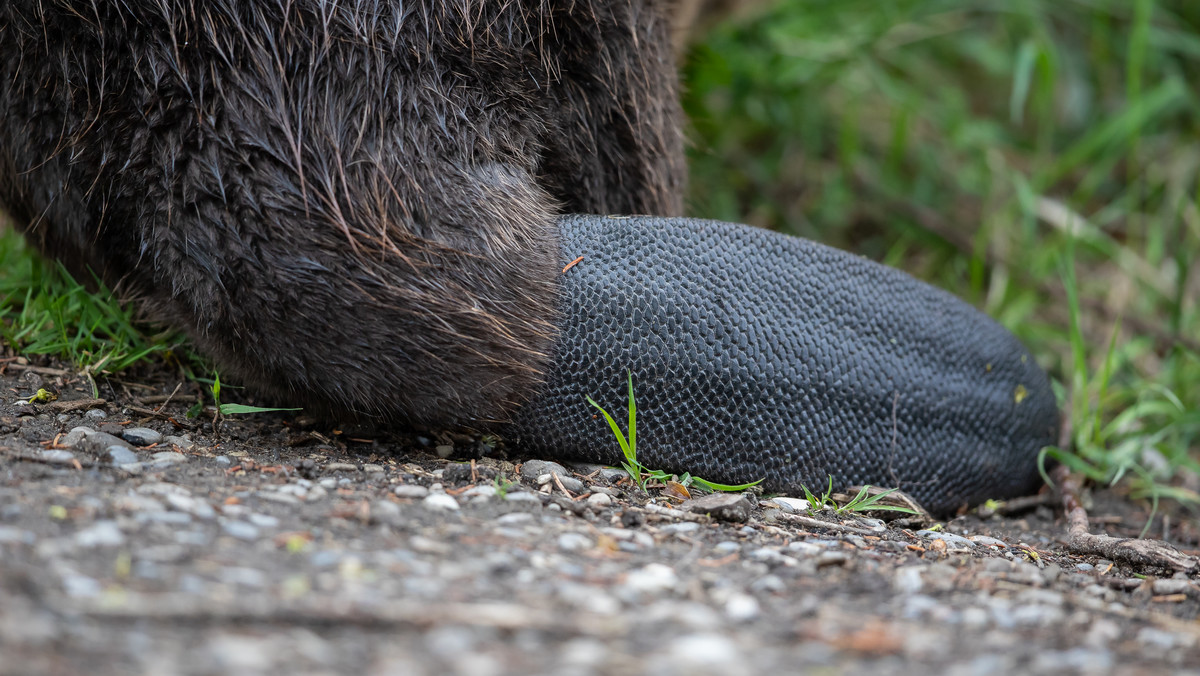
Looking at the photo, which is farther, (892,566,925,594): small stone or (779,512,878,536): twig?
(779,512,878,536): twig

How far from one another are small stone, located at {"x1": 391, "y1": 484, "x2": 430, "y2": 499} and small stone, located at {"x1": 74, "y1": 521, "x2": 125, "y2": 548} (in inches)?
15.2

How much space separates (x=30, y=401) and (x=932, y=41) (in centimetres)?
302

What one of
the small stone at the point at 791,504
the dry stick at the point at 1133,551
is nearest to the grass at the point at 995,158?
the dry stick at the point at 1133,551

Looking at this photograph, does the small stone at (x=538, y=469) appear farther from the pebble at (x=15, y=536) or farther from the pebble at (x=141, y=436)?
the pebble at (x=15, y=536)

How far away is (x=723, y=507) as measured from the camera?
1.42m

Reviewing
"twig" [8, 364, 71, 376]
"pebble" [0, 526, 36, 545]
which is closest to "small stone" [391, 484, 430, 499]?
"pebble" [0, 526, 36, 545]

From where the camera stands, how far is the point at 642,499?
4.87ft

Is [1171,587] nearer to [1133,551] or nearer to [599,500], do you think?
[1133,551]

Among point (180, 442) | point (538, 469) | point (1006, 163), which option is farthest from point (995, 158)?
point (180, 442)

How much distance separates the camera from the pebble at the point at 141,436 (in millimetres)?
1467

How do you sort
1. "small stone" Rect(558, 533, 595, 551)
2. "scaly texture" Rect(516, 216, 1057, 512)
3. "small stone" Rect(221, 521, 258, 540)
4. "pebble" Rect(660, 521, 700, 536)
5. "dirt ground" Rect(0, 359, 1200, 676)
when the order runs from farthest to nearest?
"scaly texture" Rect(516, 216, 1057, 512) → "pebble" Rect(660, 521, 700, 536) → "small stone" Rect(558, 533, 595, 551) → "small stone" Rect(221, 521, 258, 540) → "dirt ground" Rect(0, 359, 1200, 676)

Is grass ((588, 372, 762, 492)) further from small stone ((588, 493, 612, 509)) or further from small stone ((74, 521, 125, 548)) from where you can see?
small stone ((74, 521, 125, 548))

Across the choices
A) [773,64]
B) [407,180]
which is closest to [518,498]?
[407,180]

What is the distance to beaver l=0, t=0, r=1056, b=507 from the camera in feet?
4.64
